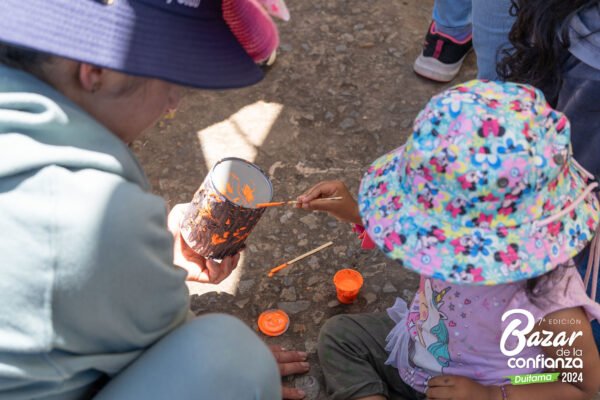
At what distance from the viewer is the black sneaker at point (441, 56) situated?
2555mm

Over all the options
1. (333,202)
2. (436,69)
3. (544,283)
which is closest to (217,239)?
(333,202)

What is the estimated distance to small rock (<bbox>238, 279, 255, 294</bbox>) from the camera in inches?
74.6

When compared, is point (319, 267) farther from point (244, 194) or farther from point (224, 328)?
point (224, 328)

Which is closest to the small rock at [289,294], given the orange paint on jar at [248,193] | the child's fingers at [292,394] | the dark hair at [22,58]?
the child's fingers at [292,394]

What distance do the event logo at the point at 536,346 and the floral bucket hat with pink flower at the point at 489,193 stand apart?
0.21 m

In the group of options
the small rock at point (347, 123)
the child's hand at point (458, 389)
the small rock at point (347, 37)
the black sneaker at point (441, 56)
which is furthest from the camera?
the small rock at point (347, 37)

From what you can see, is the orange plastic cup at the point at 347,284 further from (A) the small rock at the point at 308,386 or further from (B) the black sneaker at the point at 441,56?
(B) the black sneaker at the point at 441,56

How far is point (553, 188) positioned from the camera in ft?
3.75

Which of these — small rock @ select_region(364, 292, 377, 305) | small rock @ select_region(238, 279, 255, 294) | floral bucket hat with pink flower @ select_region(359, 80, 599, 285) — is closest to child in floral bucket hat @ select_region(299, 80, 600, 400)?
floral bucket hat with pink flower @ select_region(359, 80, 599, 285)

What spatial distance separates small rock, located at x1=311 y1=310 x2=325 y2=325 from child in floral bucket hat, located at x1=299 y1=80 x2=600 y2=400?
373 millimetres

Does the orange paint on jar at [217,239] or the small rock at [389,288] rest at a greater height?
the orange paint on jar at [217,239]

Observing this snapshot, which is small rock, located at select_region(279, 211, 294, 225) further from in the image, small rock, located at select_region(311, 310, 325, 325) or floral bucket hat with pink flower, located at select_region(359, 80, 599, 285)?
floral bucket hat with pink flower, located at select_region(359, 80, 599, 285)

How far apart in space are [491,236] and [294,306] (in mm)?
838

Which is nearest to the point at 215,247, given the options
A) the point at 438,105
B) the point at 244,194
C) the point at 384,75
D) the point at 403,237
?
the point at 244,194
